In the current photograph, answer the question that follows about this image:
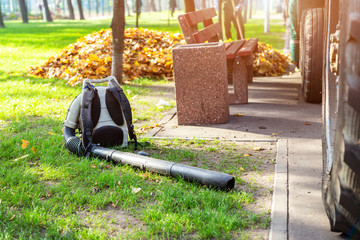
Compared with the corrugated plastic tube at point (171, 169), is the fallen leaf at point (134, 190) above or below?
below

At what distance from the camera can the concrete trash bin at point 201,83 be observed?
18.5ft

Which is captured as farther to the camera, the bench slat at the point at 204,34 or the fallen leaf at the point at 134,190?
the bench slat at the point at 204,34

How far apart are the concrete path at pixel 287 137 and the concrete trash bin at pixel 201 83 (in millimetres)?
149

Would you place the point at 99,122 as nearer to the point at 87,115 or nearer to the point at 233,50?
the point at 87,115

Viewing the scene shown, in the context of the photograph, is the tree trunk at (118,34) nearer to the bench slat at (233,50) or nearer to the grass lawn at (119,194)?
the bench slat at (233,50)

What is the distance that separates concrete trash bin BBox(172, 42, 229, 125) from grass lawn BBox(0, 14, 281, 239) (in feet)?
2.50

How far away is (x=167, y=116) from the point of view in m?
6.44

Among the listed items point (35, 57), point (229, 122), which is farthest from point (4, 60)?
point (229, 122)

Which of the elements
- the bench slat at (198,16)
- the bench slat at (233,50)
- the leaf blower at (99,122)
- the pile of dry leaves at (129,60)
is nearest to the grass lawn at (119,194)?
the leaf blower at (99,122)

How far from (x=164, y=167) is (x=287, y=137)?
5.48ft

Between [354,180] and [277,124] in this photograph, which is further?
[277,124]

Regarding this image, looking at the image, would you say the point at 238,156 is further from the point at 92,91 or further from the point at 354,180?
the point at 354,180

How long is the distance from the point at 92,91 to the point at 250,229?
2286 mm

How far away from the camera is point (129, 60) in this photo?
10.0 metres
